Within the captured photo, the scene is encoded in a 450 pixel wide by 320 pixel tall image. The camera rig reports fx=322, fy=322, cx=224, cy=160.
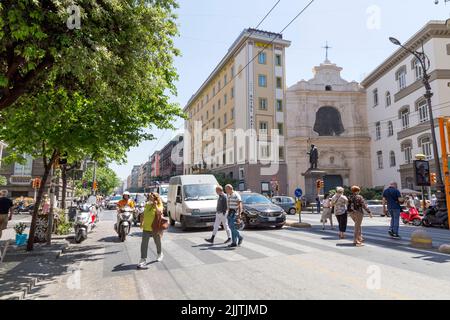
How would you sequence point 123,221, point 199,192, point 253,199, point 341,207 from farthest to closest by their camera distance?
point 253,199, point 199,192, point 123,221, point 341,207

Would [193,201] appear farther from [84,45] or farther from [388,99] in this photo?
[388,99]

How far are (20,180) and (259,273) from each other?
34.9 meters

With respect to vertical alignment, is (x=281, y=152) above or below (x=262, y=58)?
below

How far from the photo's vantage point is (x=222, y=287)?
A: 546 cm

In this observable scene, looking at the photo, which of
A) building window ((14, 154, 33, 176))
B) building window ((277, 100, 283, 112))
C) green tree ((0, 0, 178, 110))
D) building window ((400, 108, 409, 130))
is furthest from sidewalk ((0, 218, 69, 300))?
building window ((277, 100, 283, 112))

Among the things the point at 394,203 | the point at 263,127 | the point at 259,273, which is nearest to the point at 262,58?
the point at 263,127

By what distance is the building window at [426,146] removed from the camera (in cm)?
3077

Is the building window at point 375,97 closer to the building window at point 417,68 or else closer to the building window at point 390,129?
the building window at point 390,129

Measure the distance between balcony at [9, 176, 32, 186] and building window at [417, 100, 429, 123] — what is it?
4055 cm

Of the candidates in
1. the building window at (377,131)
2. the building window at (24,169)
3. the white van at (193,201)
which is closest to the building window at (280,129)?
the building window at (377,131)

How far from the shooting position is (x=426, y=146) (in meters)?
31.5

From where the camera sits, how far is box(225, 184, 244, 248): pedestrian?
9.59 metres

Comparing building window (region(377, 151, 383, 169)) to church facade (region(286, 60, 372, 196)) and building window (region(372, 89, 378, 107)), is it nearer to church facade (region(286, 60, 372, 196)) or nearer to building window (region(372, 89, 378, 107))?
church facade (region(286, 60, 372, 196))

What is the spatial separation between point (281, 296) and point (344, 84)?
45.2 metres
